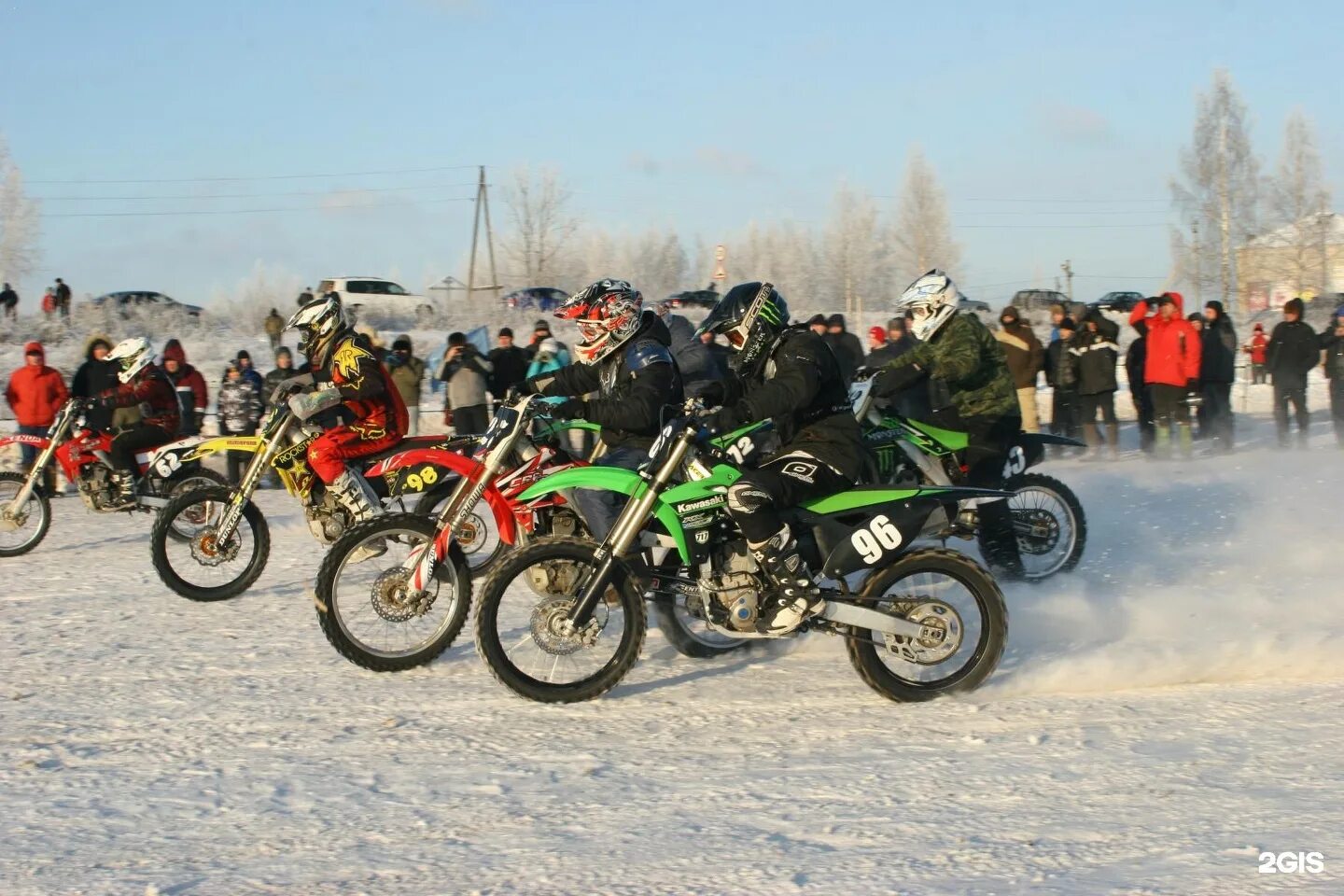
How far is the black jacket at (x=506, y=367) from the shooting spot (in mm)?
16391

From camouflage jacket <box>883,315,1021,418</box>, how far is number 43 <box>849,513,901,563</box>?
2.83 m

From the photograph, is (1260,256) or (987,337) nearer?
(987,337)

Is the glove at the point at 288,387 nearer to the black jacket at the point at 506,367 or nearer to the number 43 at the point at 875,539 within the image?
the number 43 at the point at 875,539

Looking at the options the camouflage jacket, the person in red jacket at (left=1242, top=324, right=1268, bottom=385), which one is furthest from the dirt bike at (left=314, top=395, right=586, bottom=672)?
the person in red jacket at (left=1242, top=324, right=1268, bottom=385)

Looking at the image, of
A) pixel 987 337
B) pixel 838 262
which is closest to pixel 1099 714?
pixel 987 337

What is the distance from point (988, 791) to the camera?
4.86m

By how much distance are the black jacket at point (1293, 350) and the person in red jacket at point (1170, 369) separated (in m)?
1.09

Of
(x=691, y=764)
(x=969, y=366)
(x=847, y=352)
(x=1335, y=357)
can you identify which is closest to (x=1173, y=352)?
(x=1335, y=357)

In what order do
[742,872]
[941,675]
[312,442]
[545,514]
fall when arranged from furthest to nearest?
[312,442] → [545,514] → [941,675] → [742,872]

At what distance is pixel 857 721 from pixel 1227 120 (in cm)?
5703

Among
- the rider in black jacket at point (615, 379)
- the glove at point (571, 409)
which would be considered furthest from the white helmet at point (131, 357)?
the glove at point (571, 409)

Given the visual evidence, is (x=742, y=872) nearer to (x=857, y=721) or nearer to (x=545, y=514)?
(x=857, y=721)

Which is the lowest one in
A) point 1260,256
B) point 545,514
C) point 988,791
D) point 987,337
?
point 988,791

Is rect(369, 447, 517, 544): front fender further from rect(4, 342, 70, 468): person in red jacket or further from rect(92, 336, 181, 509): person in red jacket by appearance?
rect(4, 342, 70, 468): person in red jacket
